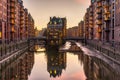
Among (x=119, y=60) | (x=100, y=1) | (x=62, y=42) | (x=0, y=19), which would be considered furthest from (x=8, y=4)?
(x=62, y=42)

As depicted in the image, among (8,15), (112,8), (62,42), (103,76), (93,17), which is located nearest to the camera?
(103,76)

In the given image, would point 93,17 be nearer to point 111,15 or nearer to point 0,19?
point 111,15

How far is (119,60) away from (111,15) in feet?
136

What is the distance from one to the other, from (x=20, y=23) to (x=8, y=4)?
42.9 m

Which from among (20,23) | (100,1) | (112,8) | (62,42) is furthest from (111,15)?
(62,42)

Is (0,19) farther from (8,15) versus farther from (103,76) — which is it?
(103,76)

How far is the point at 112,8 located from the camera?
8562cm

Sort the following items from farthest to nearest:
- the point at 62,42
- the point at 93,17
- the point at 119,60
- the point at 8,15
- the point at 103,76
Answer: the point at 62,42
the point at 93,17
the point at 8,15
the point at 119,60
the point at 103,76

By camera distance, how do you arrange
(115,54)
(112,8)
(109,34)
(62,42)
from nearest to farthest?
(115,54) < (112,8) < (109,34) < (62,42)

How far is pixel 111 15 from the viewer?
289 feet

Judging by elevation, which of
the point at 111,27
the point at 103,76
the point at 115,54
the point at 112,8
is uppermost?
the point at 112,8

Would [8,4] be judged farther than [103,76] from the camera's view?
Yes

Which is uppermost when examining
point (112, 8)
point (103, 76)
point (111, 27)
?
point (112, 8)

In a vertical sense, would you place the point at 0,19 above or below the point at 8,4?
below
